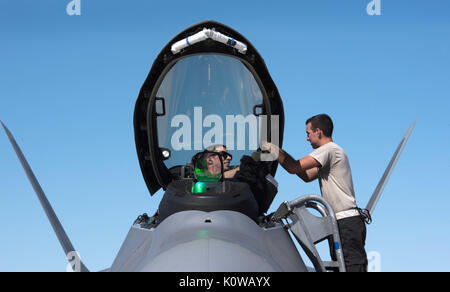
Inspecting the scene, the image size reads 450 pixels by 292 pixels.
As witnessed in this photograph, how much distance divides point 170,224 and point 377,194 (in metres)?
4.14

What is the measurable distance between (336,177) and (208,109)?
2.07 metres

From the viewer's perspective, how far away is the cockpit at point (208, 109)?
6.21 m

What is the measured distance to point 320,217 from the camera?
5176 mm

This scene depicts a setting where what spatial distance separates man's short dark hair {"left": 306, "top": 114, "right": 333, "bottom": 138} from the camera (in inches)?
233

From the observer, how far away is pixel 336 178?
5797mm

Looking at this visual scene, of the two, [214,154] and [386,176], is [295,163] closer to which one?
[214,154]

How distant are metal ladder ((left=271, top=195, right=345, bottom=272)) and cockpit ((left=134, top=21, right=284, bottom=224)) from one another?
84cm

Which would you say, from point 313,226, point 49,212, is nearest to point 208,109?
point 313,226

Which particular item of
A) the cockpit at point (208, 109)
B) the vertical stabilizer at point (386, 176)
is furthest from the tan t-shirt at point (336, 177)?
the vertical stabilizer at point (386, 176)

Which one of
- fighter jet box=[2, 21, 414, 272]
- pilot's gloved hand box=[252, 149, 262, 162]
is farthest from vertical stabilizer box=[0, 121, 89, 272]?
pilot's gloved hand box=[252, 149, 262, 162]

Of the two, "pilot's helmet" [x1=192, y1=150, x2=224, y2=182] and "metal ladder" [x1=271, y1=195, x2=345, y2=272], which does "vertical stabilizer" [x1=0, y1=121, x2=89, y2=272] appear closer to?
"pilot's helmet" [x1=192, y1=150, x2=224, y2=182]

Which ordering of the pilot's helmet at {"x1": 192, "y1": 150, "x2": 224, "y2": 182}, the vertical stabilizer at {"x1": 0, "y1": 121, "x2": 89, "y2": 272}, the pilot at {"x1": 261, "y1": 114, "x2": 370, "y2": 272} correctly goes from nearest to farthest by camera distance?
1. the pilot's helmet at {"x1": 192, "y1": 150, "x2": 224, "y2": 182}
2. the pilot at {"x1": 261, "y1": 114, "x2": 370, "y2": 272}
3. the vertical stabilizer at {"x1": 0, "y1": 121, "x2": 89, "y2": 272}

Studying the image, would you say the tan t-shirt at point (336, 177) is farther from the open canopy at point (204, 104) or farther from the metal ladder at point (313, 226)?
the open canopy at point (204, 104)

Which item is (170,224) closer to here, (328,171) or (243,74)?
(328,171)
